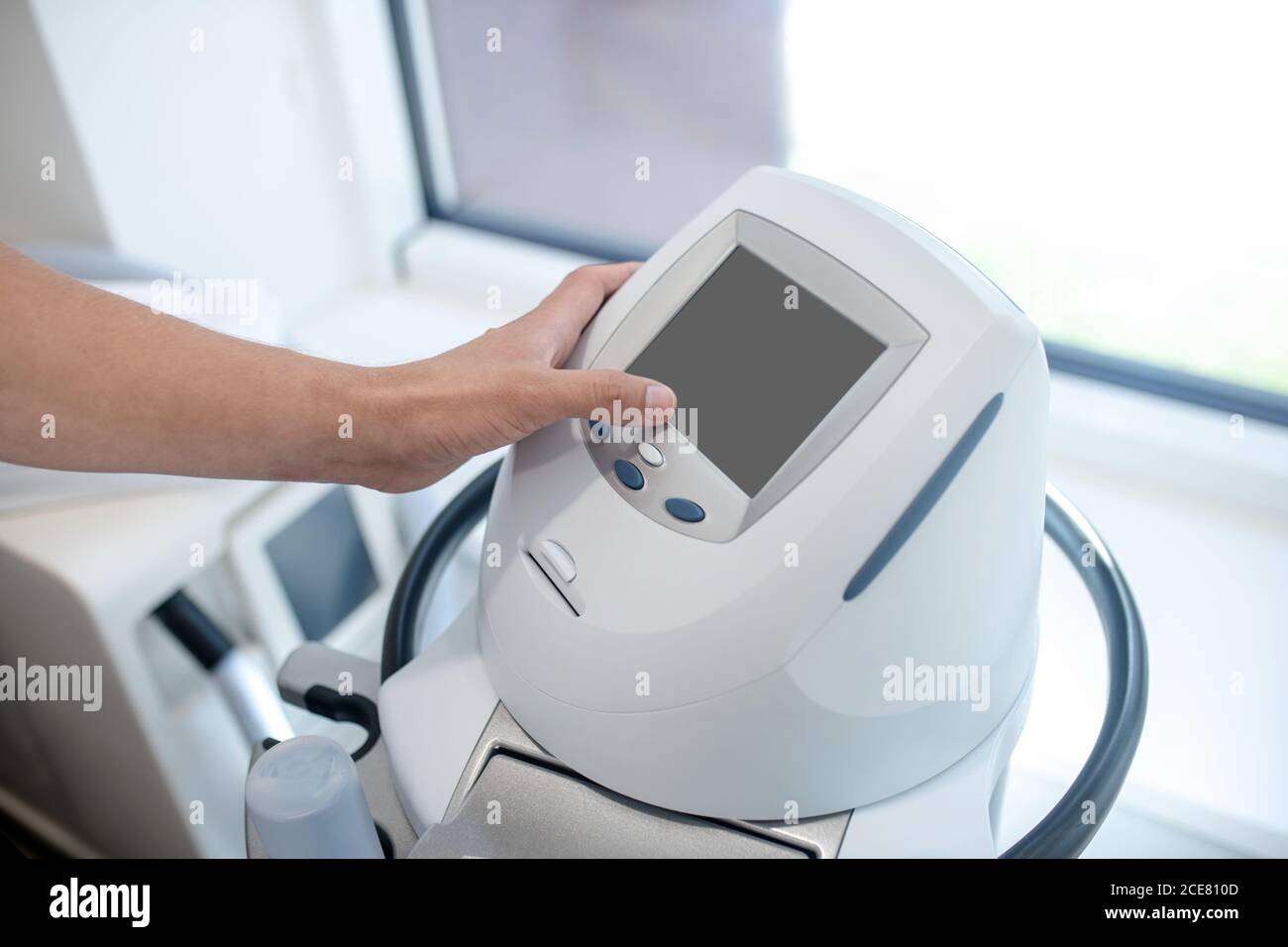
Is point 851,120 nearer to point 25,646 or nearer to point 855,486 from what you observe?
point 855,486

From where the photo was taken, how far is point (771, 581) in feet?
1.71

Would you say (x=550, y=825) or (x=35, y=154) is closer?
(x=550, y=825)

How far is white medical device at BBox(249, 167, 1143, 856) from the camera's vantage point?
1.71 ft

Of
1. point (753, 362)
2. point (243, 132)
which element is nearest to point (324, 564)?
point (243, 132)

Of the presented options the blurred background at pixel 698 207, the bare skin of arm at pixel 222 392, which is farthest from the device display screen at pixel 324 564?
the bare skin of arm at pixel 222 392

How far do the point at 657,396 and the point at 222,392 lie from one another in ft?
0.96

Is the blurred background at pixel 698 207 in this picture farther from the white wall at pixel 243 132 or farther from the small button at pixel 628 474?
the small button at pixel 628 474

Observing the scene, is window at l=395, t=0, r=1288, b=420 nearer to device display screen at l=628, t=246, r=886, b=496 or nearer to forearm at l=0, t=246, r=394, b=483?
device display screen at l=628, t=246, r=886, b=496

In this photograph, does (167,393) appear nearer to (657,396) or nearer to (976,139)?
(657,396)

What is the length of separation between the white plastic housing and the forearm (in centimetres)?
16

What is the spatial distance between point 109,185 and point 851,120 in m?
0.88

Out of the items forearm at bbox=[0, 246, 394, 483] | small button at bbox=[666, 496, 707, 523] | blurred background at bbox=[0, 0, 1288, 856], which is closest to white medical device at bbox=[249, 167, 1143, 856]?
small button at bbox=[666, 496, 707, 523]

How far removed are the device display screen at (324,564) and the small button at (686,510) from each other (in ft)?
2.41
